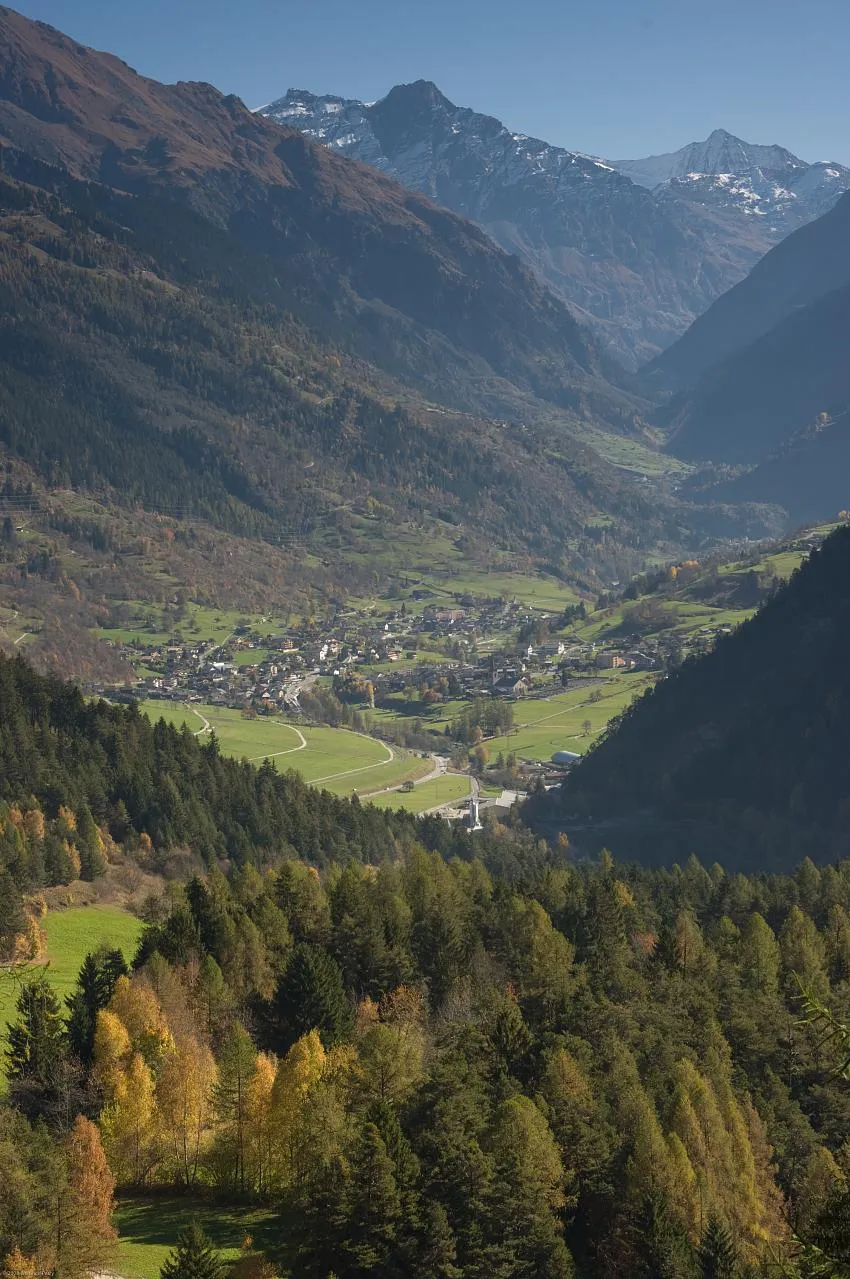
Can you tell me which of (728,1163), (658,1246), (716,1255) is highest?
(728,1163)

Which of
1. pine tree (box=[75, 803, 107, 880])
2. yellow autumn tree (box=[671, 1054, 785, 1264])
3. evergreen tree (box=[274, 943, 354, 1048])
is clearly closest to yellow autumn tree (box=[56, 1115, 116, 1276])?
evergreen tree (box=[274, 943, 354, 1048])

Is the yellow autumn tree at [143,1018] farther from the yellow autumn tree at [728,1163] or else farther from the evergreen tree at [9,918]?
the yellow autumn tree at [728,1163]

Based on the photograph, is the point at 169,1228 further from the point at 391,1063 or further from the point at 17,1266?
the point at 17,1266

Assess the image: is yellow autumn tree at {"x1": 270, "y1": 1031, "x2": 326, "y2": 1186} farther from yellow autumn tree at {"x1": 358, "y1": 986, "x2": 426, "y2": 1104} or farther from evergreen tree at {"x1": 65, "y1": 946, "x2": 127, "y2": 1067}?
evergreen tree at {"x1": 65, "y1": 946, "x2": 127, "y2": 1067}

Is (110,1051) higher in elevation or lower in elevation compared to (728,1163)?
higher

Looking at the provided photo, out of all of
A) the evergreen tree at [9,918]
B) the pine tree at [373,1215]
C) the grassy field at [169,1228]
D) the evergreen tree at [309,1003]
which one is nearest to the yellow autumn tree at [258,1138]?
the grassy field at [169,1228]

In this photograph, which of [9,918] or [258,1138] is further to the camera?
[9,918]

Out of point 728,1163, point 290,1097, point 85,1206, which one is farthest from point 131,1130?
point 728,1163
